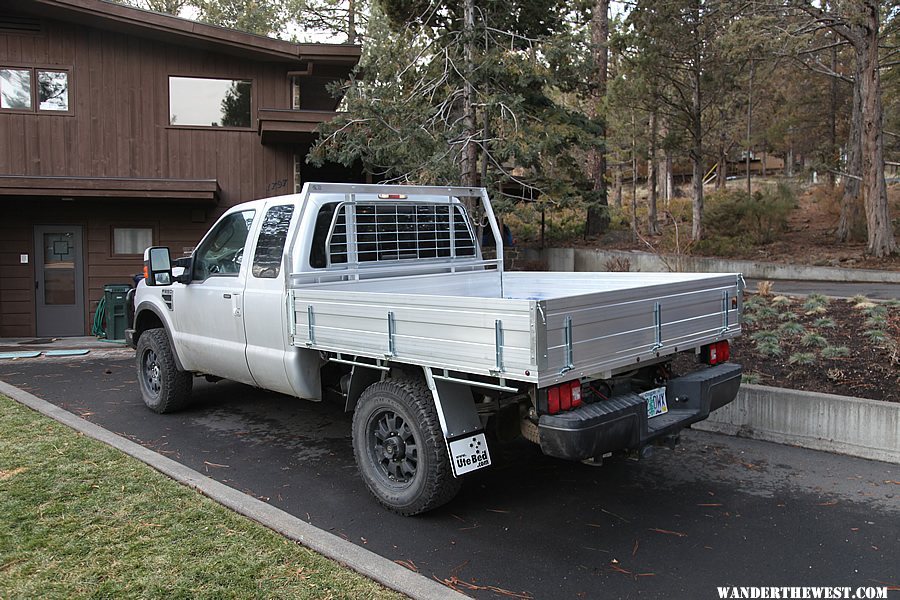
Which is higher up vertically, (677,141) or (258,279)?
(677,141)

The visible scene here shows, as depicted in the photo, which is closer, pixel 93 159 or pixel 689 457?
pixel 689 457

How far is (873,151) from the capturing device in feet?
59.8

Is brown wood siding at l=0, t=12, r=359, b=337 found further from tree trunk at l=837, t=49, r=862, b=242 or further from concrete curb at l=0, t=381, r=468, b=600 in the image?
tree trunk at l=837, t=49, r=862, b=242

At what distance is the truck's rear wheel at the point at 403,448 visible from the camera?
4309 millimetres

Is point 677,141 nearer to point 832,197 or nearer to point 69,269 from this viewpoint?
point 832,197

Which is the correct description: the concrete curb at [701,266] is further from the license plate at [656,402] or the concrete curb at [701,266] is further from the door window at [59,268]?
the door window at [59,268]

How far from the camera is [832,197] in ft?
83.1

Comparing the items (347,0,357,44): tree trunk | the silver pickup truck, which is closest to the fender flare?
the silver pickup truck

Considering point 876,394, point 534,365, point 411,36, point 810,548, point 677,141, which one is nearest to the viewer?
point 534,365

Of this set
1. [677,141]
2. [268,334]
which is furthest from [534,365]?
[677,141]

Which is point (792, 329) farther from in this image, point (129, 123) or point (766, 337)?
point (129, 123)

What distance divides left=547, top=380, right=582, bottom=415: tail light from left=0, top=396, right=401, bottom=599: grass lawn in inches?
49.6

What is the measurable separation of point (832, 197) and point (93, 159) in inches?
921

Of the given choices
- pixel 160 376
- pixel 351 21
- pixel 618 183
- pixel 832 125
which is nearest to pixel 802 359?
pixel 160 376
